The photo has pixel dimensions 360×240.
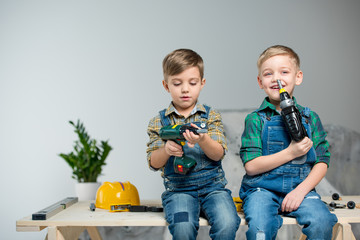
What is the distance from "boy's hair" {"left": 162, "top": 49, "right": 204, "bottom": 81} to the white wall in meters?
1.40

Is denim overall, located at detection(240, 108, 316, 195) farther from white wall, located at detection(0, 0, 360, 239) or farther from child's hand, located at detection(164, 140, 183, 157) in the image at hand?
white wall, located at detection(0, 0, 360, 239)

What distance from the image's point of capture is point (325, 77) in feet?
10.9

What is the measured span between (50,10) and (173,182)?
2.22 meters

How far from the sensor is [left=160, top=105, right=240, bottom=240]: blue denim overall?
1564 millimetres

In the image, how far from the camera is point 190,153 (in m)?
1.84

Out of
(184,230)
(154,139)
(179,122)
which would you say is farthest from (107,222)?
(179,122)

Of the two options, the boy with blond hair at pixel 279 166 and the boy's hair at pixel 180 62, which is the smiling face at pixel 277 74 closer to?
the boy with blond hair at pixel 279 166

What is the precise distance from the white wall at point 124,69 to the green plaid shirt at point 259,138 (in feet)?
4.68

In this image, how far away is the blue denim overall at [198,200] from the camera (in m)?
1.56

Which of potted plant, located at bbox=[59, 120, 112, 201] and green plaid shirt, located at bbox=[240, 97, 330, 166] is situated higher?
green plaid shirt, located at bbox=[240, 97, 330, 166]

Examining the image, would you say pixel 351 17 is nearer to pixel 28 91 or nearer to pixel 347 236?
pixel 347 236

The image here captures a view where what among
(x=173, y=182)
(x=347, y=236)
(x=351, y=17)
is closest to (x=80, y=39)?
(x=173, y=182)

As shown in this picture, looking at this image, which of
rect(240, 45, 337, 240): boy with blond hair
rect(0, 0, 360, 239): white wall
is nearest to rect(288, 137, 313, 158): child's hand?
rect(240, 45, 337, 240): boy with blond hair

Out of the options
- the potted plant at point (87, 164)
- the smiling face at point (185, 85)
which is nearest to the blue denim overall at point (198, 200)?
the smiling face at point (185, 85)
